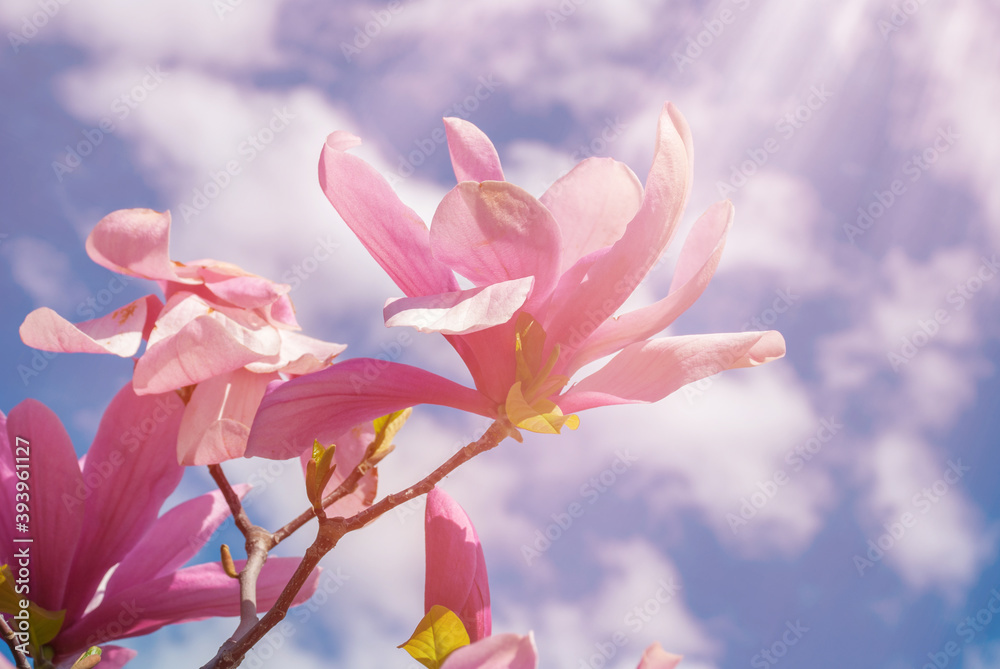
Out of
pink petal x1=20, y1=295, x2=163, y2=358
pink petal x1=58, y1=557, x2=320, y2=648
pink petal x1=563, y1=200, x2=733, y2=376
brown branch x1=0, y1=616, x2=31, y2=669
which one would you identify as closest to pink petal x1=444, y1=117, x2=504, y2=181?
pink petal x1=563, y1=200, x2=733, y2=376

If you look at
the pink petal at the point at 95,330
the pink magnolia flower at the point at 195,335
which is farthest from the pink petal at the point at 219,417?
the pink petal at the point at 95,330

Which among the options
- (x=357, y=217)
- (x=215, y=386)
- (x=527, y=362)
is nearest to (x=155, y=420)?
(x=215, y=386)

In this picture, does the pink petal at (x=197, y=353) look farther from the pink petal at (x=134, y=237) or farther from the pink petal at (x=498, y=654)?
the pink petal at (x=498, y=654)

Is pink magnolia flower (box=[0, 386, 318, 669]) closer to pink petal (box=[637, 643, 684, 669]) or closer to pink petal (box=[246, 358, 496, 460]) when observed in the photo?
pink petal (box=[246, 358, 496, 460])

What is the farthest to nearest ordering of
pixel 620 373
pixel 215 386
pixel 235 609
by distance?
pixel 235 609 → pixel 215 386 → pixel 620 373

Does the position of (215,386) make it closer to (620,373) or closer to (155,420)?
(155,420)

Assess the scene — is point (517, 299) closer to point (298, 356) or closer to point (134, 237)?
point (298, 356)

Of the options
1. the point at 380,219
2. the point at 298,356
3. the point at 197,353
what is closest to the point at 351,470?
the point at 298,356
